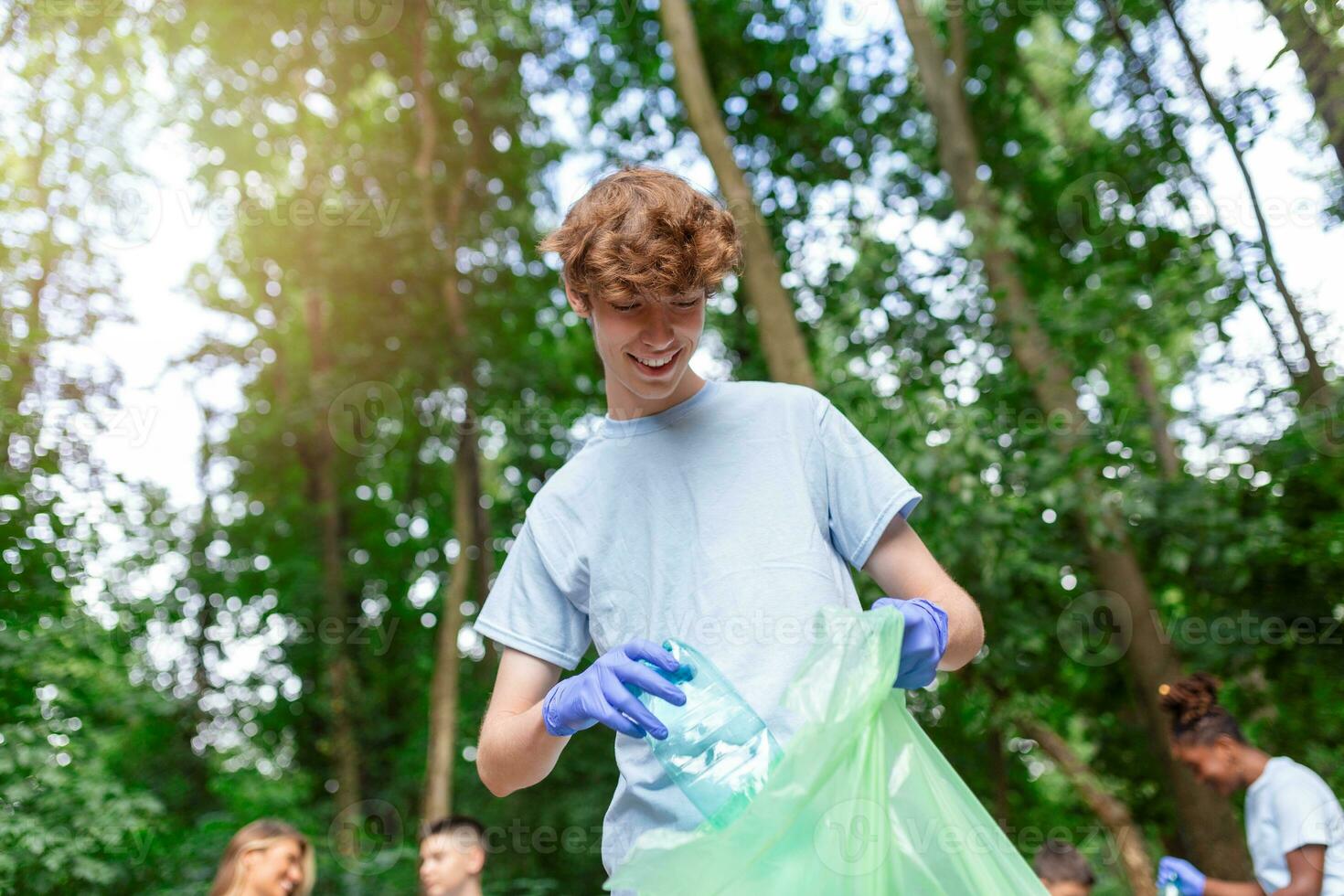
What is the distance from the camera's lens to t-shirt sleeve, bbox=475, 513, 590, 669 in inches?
60.9

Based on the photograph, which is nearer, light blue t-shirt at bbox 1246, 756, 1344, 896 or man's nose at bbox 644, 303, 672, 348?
man's nose at bbox 644, 303, 672, 348

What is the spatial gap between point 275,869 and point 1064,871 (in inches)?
138

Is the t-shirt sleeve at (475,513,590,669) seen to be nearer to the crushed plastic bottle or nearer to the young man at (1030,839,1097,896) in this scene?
the crushed plastic bottle

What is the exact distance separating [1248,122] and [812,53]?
4338 mm

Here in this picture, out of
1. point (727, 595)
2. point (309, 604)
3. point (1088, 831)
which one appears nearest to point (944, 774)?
point (727, 595)

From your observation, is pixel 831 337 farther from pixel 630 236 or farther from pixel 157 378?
pixel 157 378

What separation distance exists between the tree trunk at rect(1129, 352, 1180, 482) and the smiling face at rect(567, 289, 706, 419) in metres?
6.04

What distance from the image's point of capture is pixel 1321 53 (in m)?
4.16

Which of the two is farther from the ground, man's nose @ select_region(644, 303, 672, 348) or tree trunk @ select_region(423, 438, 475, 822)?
man's nose @ select_region(644, 303, 672, 348)

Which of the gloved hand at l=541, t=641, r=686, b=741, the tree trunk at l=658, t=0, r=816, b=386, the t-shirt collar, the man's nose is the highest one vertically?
the tree trunk at l=658, t=0, r=816, b=386

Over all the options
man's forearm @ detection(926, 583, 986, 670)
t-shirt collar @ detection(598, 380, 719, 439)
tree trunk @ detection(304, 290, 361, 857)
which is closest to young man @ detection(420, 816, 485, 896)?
t-shirt collar @ detection(598, 380, 719, 439)

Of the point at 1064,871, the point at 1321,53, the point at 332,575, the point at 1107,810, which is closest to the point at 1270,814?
the point at 1064,871

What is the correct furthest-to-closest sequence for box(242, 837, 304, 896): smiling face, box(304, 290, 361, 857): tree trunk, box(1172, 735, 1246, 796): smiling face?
1. box(304, 290, 361, 857): tree trunk
2. box(242, 837, 304, 896): smiling face
3. box(1172, 735, 1246, 796): smiling face

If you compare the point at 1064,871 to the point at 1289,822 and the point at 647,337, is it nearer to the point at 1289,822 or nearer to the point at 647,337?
the point at 1289,822
